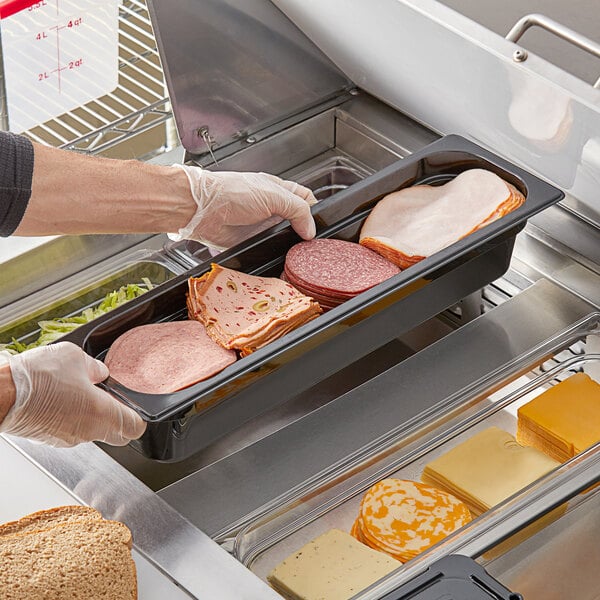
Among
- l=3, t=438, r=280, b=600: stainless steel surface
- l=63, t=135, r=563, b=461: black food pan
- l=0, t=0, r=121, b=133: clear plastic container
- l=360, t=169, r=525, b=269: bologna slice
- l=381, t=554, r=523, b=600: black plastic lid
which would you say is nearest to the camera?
l=381, t=554, r=523, b=600: black plastic lid

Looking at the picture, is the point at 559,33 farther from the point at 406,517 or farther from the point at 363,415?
the point at 406,517

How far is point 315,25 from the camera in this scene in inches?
85.6

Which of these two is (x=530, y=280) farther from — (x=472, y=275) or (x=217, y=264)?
(x=217, y=264)

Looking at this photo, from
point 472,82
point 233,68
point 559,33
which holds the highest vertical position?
point 559,33

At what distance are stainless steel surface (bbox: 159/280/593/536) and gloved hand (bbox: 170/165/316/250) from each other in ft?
0.95

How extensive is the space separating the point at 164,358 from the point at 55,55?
0.66 m

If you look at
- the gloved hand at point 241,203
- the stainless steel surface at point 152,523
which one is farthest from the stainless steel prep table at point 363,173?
the gloved hand at point 241,203

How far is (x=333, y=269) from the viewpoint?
178 centimetres

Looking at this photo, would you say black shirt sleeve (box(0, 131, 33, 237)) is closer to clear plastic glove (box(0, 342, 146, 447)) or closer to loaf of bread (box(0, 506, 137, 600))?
clear plastic glove (box(0, 342, 146, 447))

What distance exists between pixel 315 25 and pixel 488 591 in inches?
49.1

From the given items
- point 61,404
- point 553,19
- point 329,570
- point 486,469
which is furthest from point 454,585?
point 553,19

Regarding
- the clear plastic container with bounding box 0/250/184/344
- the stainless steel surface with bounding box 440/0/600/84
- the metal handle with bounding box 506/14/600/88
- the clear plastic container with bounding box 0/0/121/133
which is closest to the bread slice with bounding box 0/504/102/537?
the clear plastic container with bounding box 0/250/184/344

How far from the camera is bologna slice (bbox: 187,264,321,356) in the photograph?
5.41 ft

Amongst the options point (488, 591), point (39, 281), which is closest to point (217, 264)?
point (39, 281)
